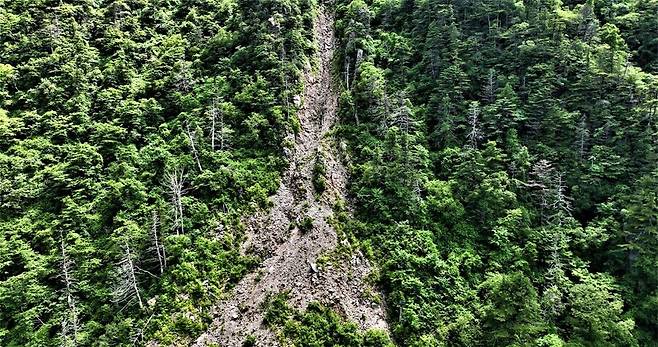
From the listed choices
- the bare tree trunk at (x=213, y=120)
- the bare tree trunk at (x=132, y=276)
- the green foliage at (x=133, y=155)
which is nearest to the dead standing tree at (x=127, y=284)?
the bare tree trunk at (x=132, y=276)

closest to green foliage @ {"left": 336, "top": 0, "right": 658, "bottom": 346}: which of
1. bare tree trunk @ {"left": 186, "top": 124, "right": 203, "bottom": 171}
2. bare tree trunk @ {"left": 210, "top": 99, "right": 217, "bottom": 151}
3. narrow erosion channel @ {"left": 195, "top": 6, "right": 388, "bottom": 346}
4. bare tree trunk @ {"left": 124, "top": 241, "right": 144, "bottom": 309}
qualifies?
narrow erosion channel @ {"left": 195, "top": 6, "right": 388, "bottom": 346}

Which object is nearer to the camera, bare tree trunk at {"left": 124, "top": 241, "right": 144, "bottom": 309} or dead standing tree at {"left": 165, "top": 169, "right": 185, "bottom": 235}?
bare tree trunk at {"left": 124, "top": 241, "right": 144, "bottom": 309}

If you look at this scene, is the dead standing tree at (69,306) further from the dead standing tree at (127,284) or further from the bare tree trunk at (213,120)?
the bare tree trunk at (213,120)

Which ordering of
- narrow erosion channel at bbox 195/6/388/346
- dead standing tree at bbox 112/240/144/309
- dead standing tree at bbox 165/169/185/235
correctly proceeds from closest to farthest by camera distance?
dead standing tree at bbox 112/240/144/309, narrow erosion channel at bbox 195/6/388/346, dead standing tree at bbox 165/169/185/235

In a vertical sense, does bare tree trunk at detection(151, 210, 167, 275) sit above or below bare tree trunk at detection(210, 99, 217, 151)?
below

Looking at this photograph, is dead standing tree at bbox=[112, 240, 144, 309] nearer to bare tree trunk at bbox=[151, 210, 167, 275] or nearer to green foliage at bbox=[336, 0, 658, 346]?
bare tree trunk at bbox=[151, 210, 167, 275]

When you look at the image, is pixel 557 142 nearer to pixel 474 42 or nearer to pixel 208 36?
pixel 474 42

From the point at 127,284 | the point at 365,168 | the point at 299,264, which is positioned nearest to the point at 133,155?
the point at 127,284
